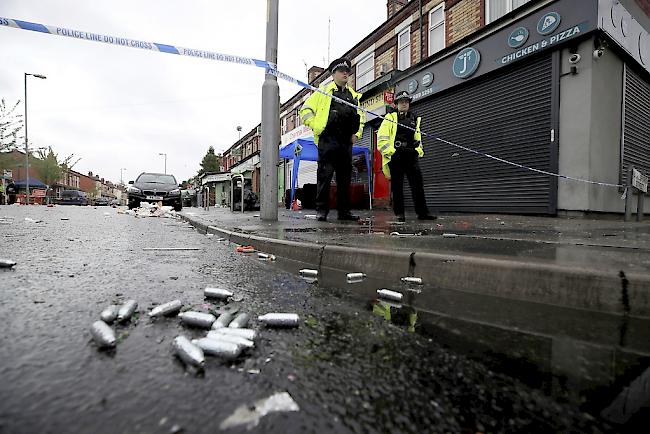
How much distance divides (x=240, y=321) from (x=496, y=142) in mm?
9627

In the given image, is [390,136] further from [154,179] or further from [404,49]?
[154,179]

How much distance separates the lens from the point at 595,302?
2.05 meters

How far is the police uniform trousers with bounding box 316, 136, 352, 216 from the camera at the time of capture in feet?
21.4

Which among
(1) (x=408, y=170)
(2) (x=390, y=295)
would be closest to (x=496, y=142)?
(1) (x=408, y=170)

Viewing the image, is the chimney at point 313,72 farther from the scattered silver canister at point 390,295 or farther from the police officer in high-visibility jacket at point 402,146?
the scattered silver canister at point 390,295

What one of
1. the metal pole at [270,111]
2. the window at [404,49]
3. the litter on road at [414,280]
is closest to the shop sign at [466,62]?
the window at [404,49]

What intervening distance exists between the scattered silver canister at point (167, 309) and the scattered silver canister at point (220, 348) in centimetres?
52

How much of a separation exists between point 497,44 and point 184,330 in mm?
10557

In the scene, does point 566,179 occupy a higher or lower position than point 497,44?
lower

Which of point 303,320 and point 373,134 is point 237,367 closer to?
point 303,320

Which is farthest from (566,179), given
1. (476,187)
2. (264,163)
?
(264,163)

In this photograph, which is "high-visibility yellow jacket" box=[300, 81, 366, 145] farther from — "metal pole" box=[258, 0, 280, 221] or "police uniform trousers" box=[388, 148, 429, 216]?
"police uniform trousers" box=[388, 148, 429, 216]

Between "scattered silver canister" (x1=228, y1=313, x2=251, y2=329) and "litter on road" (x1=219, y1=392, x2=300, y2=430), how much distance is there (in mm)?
613

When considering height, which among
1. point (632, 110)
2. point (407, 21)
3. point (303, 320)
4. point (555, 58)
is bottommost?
point (303, 320)
